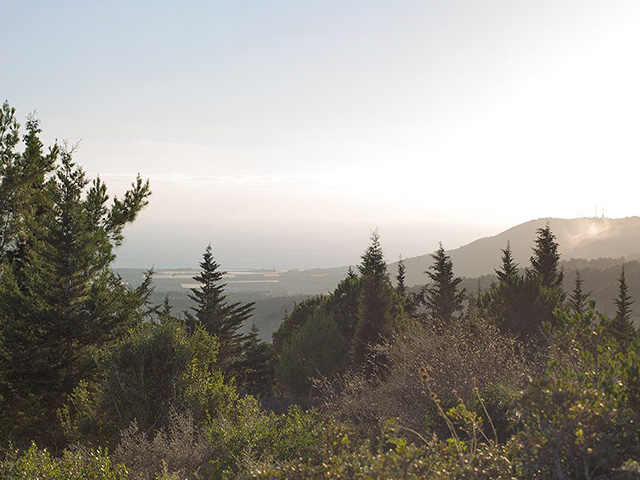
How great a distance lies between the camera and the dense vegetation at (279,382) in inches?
156

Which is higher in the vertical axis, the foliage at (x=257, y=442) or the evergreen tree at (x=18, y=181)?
the evergreen tree at (x=18, y=181)

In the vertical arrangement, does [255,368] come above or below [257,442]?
below

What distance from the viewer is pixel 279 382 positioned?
29844mm

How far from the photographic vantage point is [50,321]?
55.8 feet

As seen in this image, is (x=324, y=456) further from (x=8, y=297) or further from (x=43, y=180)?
(x=43, y=180)

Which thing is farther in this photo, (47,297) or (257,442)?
(47,297)

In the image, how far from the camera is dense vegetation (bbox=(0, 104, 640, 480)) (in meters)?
3.96

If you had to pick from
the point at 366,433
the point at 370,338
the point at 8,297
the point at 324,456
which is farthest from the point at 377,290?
the point at 324,456

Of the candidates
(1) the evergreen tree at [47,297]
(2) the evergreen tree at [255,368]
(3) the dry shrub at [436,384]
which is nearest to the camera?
(3) the dry shrub at [436,384]

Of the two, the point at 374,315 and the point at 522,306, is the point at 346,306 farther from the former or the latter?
the point at 522,306

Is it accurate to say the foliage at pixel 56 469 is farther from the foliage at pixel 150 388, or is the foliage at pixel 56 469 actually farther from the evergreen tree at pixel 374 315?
the evergreen tree at pixel 374 315

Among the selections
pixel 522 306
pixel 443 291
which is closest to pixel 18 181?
pixel 522 306

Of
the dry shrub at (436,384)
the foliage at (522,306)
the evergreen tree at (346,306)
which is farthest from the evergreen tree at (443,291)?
the dry shrub at (436,384)

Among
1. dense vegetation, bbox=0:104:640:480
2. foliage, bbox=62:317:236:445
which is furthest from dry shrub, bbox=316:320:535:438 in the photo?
foliage, bbox=62:317:236:445
